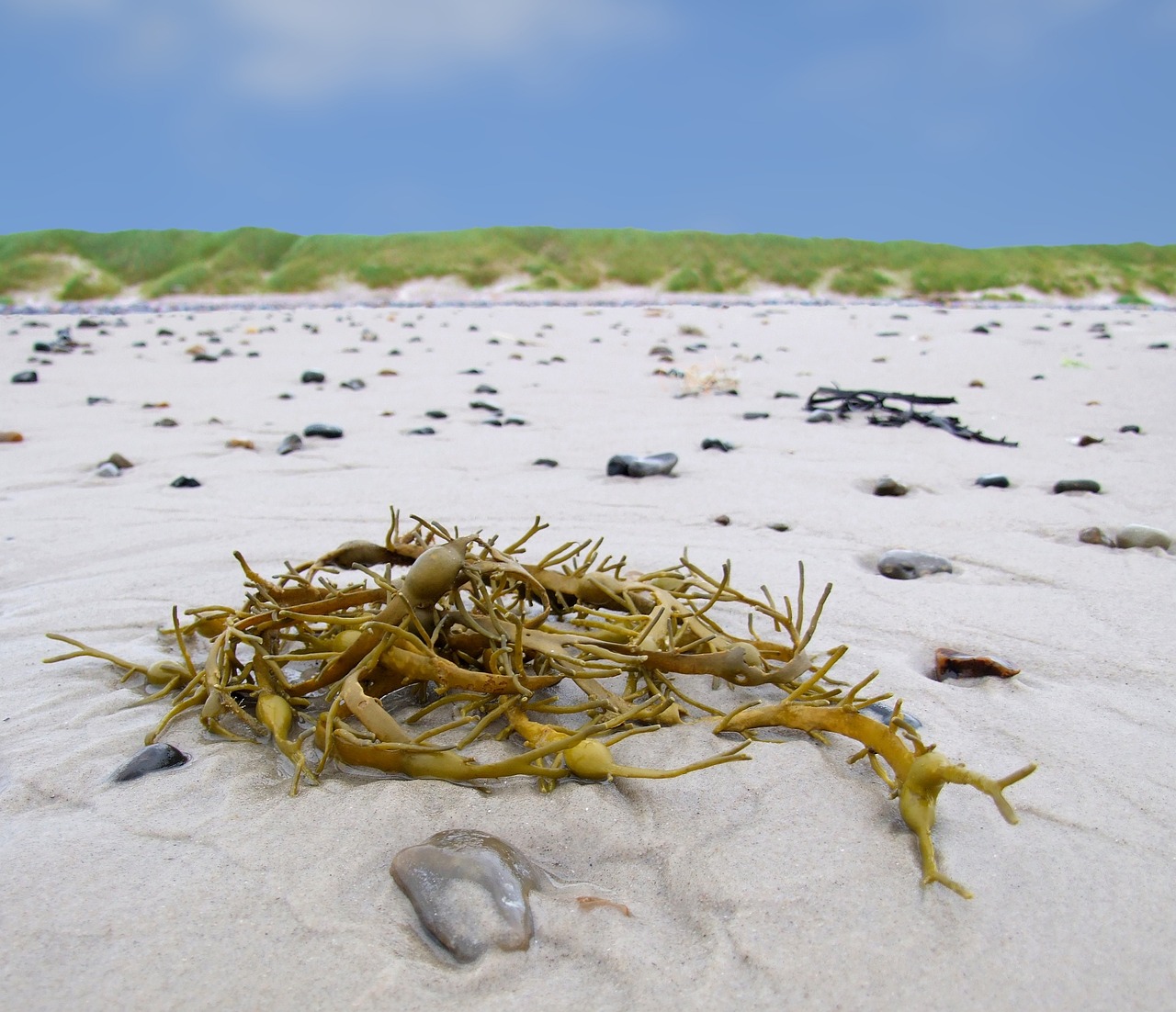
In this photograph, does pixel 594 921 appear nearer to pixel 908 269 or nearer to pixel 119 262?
pixel 908 269

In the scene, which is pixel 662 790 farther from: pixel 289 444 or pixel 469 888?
pixel 289 444

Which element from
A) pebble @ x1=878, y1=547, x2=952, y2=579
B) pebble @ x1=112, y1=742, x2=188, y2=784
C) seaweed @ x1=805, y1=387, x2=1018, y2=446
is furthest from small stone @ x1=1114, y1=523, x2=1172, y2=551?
pebble @ x1=112, y1=742, x2=188, y2=784

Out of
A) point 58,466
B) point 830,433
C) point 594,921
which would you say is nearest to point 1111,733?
point 594,921

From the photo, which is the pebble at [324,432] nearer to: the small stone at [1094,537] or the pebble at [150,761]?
the pebble at [150,761]

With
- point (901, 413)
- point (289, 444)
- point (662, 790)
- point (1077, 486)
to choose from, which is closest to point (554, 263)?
point (901, 413)

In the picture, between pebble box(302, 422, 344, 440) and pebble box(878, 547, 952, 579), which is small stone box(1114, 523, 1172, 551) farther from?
pebble box(302, 422, 344, 440)

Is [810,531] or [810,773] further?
[810,531]
